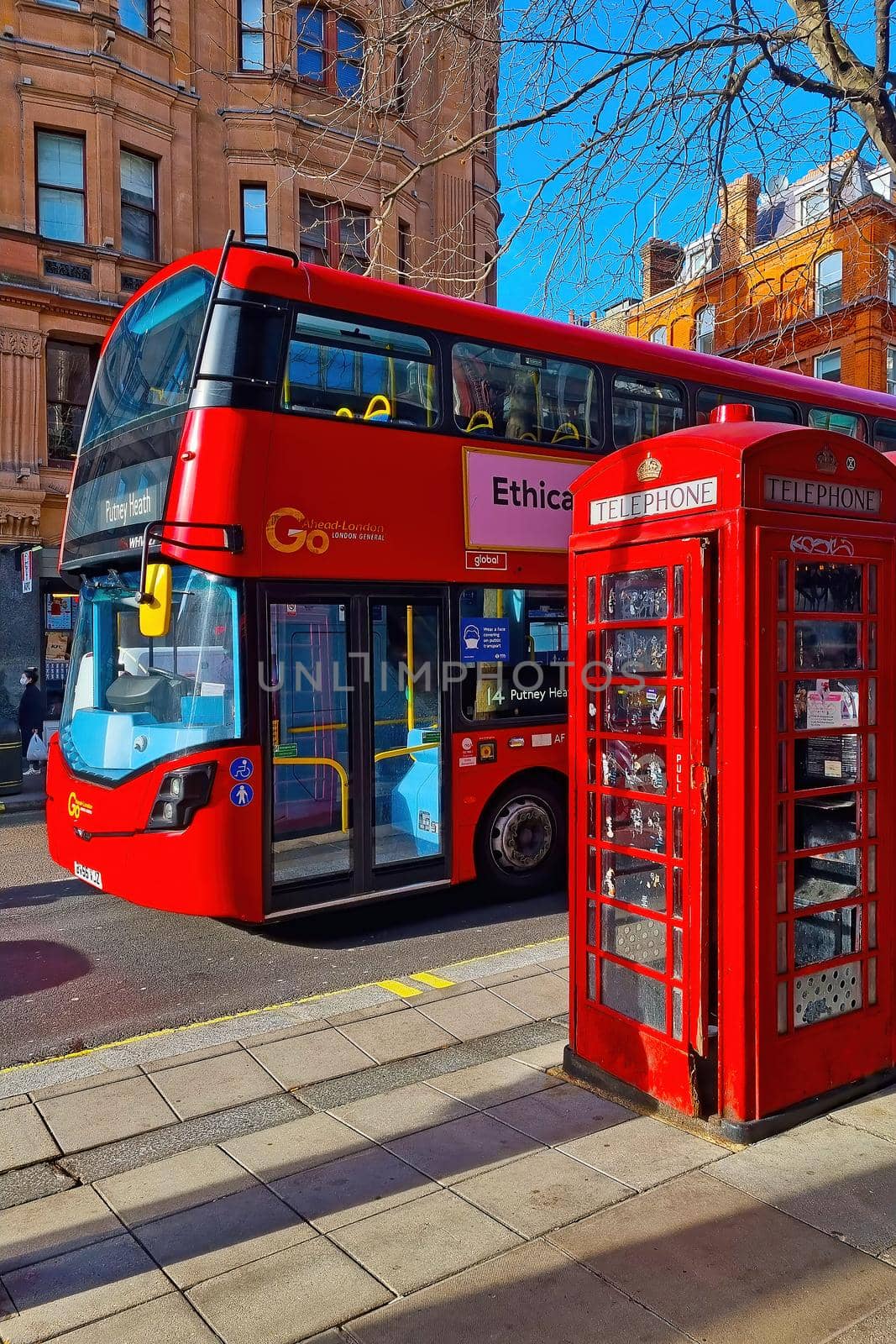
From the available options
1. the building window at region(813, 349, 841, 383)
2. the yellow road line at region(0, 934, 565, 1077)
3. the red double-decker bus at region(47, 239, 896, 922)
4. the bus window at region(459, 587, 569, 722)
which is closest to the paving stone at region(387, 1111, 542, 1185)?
the yellow road line at region(0, 934, 565, 1077)

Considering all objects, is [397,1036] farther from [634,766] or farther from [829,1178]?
[829,1178]

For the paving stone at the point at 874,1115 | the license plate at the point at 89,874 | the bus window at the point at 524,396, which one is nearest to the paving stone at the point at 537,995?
the paving stone at the point at 874,1115

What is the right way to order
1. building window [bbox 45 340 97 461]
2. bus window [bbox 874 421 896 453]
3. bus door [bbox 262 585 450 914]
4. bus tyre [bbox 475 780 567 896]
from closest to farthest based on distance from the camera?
bus door [bbox 262 585 450 914] → bus tyre [bbox 475 780 567 896] → bus window [bbox 874 421 896 453] → building window [bbox 45 340 97 461]

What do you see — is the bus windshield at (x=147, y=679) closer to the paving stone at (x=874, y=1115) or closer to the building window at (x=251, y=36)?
the paving stone at (x=874, y=1115)

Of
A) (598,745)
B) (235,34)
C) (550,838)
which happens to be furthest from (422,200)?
(598,745)

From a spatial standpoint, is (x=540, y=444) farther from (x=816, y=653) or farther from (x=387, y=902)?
(x=816, y=653)

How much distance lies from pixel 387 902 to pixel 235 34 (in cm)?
1875

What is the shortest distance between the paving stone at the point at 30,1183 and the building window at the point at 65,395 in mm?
15877

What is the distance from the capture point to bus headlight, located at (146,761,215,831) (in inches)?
241

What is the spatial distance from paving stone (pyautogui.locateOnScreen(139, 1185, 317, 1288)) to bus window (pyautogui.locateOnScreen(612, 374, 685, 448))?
6.49 meters

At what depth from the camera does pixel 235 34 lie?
19344mm

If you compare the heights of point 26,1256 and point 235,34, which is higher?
point 235,34

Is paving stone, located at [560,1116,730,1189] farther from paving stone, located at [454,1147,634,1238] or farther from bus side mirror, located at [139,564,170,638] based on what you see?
bus side mirror, located at [139,564,170,638]

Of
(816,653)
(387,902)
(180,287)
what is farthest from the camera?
(387,902)
